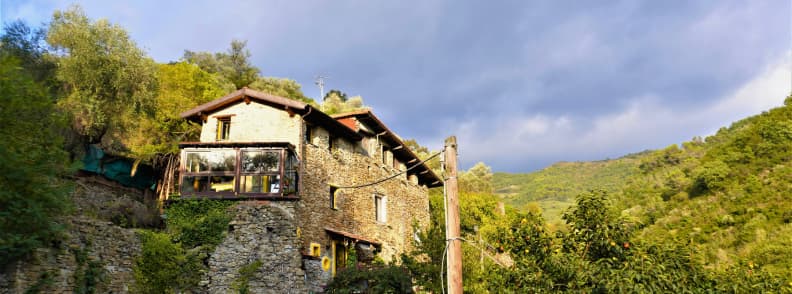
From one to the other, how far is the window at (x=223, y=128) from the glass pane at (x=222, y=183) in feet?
10.5

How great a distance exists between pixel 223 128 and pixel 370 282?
9843mm

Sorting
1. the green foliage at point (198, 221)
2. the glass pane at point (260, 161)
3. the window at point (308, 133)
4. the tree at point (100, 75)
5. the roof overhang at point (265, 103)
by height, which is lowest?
the green foliage at point (198, 221)

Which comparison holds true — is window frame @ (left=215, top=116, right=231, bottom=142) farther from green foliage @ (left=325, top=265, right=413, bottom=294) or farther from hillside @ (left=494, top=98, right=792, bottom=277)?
hillside @ (left=494, top=98, right=792, bottom=277)

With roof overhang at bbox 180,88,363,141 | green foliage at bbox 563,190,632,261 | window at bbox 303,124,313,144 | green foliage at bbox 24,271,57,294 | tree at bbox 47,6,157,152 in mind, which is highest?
tree at bbox 47,6,157,152

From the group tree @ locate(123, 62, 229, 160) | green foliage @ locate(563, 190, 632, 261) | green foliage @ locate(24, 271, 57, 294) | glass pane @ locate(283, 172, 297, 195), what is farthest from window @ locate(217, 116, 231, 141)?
green foliage @ locate(563, 190, 632, 261)

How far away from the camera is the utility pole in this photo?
10523 millimetres

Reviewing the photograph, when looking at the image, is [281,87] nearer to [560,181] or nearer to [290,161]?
[290,161]

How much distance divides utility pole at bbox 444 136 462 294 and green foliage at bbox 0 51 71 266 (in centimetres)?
939

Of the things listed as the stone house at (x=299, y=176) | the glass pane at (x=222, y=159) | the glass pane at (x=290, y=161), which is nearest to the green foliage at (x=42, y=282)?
the stone house at (x=299, y=176)

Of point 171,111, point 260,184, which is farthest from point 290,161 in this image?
point 171,111

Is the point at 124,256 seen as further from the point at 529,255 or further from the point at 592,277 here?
the point at 592,277

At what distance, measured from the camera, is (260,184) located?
853 inches

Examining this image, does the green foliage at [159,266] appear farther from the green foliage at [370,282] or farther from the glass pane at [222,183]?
the green foliage at [370,282]

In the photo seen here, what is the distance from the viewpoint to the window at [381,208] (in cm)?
2883
